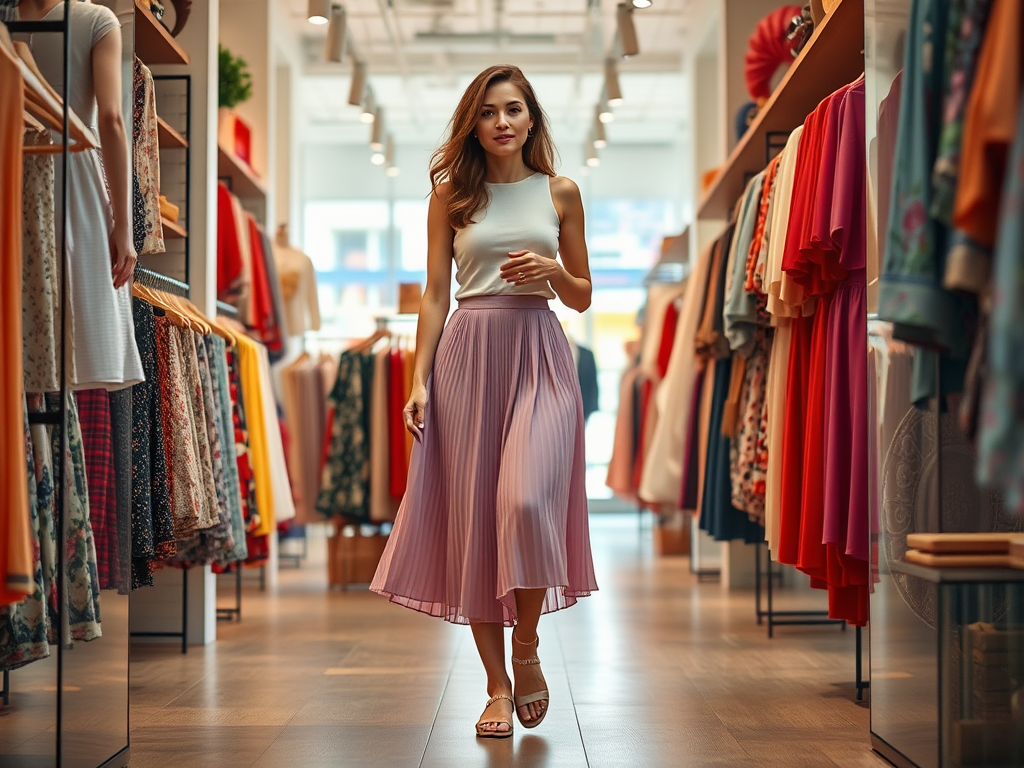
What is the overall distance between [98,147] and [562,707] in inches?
70.8

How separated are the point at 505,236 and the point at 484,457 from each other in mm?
550

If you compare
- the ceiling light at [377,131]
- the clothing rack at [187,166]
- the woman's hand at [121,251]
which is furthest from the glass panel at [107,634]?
the ceiling light at [377,131]

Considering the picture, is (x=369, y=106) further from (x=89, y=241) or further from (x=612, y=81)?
(x=89, y=241)

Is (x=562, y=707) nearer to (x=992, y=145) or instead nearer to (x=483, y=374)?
(x=483, y=374)

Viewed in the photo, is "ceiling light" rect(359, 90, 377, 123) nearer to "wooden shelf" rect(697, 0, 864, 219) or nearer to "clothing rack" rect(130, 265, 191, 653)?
"wooden shelf" rect(697, 0, 864, 219)

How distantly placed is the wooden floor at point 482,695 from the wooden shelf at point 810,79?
1.82m

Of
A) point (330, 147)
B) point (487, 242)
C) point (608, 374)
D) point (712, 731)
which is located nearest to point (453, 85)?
point (330, 147)

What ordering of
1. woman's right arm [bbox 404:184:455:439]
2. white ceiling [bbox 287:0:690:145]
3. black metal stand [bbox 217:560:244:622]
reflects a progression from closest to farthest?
1. woman's right arm [bbox 404:184:455:439]
2. black metal stand [bbox 217:560:244:622]
3. white ceiling [bbox 287:0:690:145]

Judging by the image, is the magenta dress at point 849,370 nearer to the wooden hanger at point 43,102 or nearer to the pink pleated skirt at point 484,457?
the pink pleated skirt at point 484,457

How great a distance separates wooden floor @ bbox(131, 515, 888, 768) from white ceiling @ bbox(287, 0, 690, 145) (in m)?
3.90

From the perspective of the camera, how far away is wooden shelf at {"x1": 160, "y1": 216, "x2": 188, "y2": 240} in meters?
3.88

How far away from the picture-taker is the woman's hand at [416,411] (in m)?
2.74

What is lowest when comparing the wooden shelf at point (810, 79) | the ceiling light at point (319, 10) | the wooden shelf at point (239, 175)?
the wooden shelf at point (810, 79)

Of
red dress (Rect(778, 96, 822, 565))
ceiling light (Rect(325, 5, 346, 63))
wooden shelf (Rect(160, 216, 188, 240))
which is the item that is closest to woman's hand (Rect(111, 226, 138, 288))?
wooden shelf (Rect(160, 216, 188, 240))
